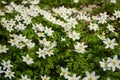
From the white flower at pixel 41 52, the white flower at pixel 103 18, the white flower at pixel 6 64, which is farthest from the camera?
the white flower at pixel 103 18

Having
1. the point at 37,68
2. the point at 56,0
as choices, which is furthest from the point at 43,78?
the point at 56,0

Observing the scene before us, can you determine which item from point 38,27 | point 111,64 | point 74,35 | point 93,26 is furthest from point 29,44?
point 111,64

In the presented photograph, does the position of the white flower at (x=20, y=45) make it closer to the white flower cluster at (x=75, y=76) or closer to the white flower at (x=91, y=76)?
the white flower cluster at (x=75, y=76)

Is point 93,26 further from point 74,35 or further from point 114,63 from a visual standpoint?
point 114,63

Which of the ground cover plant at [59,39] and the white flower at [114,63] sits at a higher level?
the ground cover plant at [59,39]

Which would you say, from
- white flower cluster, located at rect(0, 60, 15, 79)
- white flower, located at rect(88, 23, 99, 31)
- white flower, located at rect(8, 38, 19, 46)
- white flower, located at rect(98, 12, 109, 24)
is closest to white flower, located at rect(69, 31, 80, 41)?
white flower, located at rect(88, 23, 99, 31)

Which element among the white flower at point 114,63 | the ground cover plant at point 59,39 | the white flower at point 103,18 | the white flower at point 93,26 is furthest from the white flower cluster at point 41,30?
the white flower at point 114,63

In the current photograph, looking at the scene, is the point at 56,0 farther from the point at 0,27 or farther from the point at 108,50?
the point at 108,50

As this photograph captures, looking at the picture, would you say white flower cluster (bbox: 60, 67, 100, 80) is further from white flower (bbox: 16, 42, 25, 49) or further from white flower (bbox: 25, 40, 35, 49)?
white flower (bbox: 16, 42, 25, 49)
